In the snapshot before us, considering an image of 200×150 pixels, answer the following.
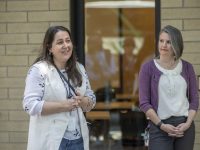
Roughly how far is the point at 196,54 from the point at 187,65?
0.95 metres

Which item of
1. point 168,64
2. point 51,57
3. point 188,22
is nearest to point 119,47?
point 188,22

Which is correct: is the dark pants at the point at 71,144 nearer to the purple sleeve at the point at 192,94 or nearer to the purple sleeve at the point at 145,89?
the purple sleeve at the point at 145,89

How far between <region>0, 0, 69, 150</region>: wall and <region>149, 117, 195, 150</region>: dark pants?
1.91 m

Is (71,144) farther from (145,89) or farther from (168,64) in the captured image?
(168,64)

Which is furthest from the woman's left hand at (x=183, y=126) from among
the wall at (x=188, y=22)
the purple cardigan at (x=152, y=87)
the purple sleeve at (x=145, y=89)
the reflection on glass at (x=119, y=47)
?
the reflection on glass at (x=119, y=47)

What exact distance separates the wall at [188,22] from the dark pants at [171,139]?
1.10 metres

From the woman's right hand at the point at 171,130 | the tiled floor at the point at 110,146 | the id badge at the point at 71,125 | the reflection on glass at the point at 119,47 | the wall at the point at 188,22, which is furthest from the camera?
the reflection on glass at the point at 119,47

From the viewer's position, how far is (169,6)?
18.5ft

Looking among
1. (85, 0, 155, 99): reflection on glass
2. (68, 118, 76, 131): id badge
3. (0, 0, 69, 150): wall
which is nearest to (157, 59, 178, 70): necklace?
(68, 118, 76, 131): id badge

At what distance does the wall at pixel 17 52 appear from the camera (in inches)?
232

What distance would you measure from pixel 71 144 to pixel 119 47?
327 inches

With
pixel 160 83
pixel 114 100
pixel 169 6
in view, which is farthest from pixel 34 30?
pixel 114 100

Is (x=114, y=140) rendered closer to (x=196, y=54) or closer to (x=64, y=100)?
(x=196, y=54)

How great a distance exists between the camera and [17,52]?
19.5 feet
